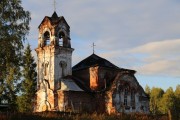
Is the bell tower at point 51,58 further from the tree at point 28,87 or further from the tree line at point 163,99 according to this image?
the tree line at point 163,99

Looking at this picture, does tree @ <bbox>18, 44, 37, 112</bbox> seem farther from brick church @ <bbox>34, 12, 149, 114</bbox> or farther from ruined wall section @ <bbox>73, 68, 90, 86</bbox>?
ruined wall section @ <bbox>73, 68, 90, 86</bbox>

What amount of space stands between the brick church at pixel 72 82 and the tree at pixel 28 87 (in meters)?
3.03

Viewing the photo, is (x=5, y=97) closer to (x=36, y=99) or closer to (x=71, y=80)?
(x=36, y=99)

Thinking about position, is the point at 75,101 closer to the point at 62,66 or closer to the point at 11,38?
the point at 62,66

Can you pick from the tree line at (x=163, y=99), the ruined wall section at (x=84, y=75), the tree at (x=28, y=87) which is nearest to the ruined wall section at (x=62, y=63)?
the ruined wall section at (x=84, y=75)

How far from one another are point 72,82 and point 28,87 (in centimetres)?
725

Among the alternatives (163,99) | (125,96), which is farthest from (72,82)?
(163,99)

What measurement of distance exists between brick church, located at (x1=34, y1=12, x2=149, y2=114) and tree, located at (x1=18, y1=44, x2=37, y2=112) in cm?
303

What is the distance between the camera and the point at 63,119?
60.5 ft

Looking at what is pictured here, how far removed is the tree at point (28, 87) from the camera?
41075mm

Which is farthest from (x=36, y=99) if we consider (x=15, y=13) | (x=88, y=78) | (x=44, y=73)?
(x=15, y=13)

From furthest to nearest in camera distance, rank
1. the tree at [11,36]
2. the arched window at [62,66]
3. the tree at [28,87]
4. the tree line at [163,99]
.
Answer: the tree line at [163,99] → the tree at [28,87] → the arched window at [62,66] → the tree at [11,36]

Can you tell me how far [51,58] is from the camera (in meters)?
37.4

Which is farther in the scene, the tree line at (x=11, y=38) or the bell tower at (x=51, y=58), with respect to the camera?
the bell tower at (x=51, y=58)
